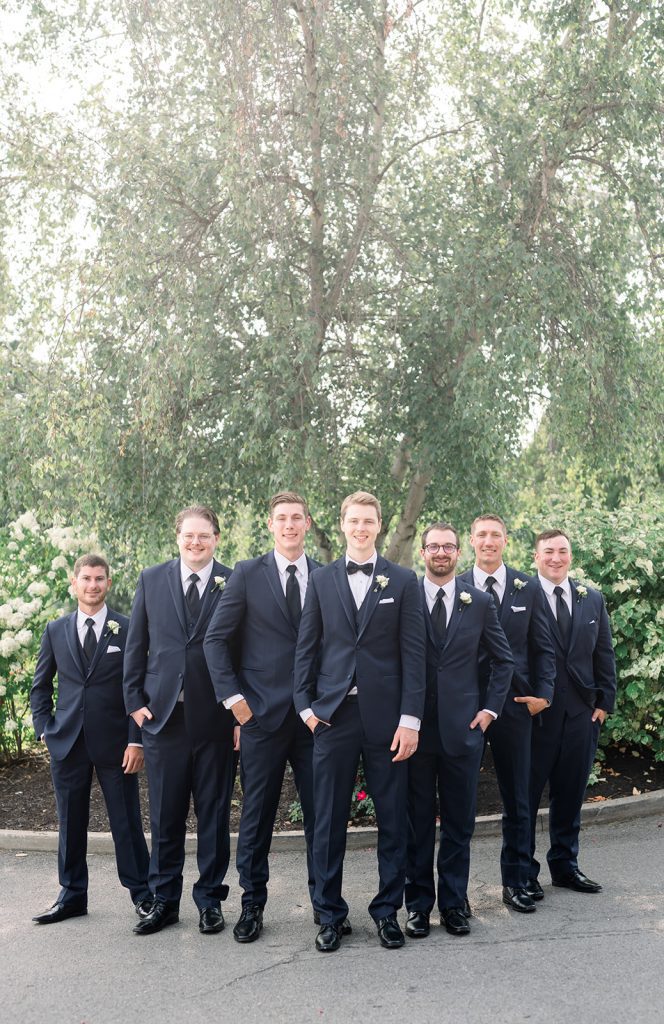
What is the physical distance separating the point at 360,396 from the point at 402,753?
4.98 meters

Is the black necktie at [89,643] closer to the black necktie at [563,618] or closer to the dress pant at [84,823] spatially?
the dress pant at [84,823]

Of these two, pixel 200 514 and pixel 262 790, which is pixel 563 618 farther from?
pixel 200 514

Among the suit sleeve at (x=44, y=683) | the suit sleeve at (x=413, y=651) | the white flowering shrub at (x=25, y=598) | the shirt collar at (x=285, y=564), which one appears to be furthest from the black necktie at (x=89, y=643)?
the white flowering shrub at (x=25, y=598)

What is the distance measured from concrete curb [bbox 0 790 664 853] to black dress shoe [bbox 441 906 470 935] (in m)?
1.76

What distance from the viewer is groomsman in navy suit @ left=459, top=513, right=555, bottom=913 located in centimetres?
569

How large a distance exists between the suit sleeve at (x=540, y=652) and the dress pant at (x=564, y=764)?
0.58 ft

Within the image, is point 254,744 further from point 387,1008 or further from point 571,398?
point 571,398

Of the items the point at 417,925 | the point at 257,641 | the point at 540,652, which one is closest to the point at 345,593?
the point at 257,641

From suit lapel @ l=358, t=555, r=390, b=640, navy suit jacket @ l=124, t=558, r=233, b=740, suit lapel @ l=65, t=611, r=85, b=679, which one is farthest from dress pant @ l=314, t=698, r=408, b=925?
suit lapel @ l=65, t=611, r=85, b=679

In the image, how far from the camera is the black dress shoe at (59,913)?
5.60 metres

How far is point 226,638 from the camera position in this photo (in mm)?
5383

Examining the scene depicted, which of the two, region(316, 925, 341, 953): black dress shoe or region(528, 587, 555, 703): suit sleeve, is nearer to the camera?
region(316, 925, 341, 953): black dress shoe

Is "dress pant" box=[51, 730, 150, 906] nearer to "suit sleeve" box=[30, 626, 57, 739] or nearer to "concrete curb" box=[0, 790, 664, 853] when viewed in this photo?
"suit sleeve" box=[30, 626, 57, 739]

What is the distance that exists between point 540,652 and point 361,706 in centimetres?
121
